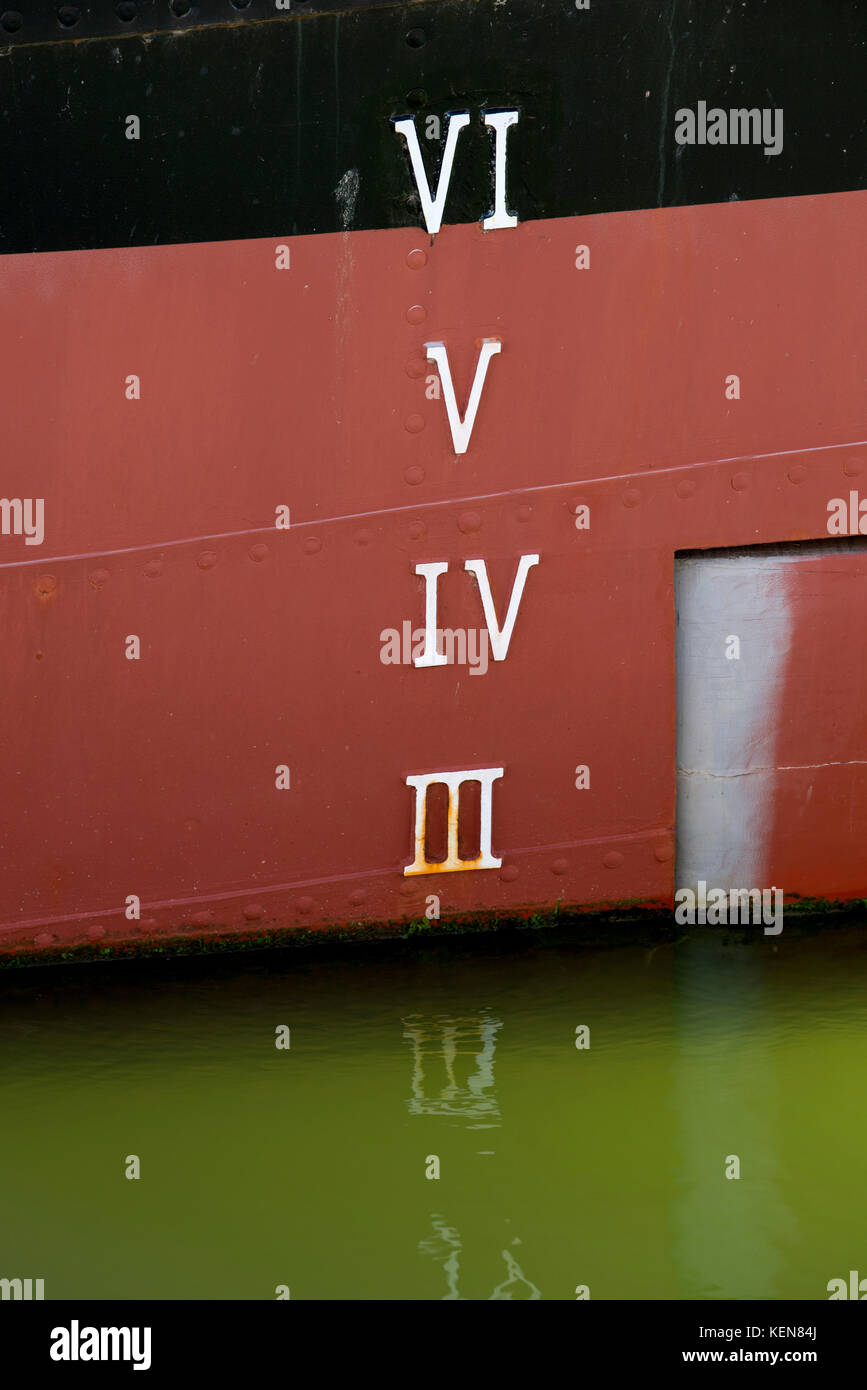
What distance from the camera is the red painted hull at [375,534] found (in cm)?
396

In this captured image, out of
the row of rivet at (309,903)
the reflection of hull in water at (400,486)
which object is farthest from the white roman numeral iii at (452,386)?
the row of rivet at (309,903)

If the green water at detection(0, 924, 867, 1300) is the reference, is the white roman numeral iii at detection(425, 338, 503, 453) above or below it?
above

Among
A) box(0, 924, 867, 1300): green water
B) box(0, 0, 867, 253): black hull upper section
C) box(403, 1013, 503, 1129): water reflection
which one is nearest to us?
box(0, 924, 867, 1300): green water

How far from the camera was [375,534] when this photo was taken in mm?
4105

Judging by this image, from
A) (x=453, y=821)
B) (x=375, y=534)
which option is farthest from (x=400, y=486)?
(x=453, y=821)

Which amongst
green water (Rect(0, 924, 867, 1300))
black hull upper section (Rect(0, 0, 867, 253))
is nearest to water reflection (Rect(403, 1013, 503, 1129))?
green water (Rect(0, 924, 867, 1300))

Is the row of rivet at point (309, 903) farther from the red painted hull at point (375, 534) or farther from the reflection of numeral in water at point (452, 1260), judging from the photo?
the reflection of numeral in water at point (452, 1260)

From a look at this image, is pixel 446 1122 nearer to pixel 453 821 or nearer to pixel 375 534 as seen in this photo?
pixel 453 821

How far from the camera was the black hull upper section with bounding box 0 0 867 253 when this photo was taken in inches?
151

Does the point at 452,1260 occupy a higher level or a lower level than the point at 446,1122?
lower

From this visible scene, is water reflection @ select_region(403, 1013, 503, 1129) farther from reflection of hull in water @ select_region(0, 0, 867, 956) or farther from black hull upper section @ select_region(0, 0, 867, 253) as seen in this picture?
black hull upper section @ select_region(0, 0, 867, 253)

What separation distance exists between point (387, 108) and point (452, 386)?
2.34 ft

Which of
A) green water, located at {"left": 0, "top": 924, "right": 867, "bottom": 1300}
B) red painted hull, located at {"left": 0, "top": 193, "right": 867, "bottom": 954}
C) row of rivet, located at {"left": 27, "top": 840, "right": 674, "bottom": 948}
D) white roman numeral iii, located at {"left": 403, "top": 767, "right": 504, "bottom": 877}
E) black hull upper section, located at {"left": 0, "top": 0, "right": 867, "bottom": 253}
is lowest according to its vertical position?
green water, located at {"left": 0, "top": 924, "right": 867, "bottom": 1300}
